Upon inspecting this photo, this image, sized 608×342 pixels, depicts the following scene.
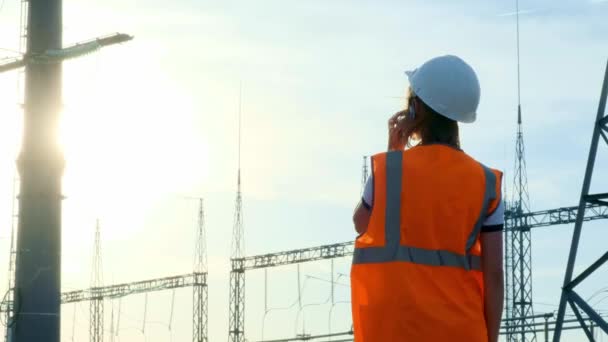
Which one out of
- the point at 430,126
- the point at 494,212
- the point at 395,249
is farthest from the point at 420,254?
the point at 430,126

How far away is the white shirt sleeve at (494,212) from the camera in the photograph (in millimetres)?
4848

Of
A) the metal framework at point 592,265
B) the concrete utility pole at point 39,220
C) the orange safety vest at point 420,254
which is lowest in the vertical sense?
the orange safety vest at point 420,254

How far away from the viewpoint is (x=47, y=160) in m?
36.4

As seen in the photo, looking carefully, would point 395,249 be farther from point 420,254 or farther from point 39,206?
point 39,206

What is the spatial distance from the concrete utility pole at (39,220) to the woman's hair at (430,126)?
1246 inches

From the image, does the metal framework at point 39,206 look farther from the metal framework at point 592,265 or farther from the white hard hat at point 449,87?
the white hard hat at point 449,87

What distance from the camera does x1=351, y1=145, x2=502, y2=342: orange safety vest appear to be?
4707mm

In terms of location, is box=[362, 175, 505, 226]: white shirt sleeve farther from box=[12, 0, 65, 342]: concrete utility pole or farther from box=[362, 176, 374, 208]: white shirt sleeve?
box=[12, 0, 65, 342]: concrete utility pole

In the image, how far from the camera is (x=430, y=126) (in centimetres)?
499

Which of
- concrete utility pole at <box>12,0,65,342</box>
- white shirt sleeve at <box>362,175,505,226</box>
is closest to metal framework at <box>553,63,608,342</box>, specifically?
white shirt sleeve at <box>362,175,505,226</box>

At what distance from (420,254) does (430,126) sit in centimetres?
53

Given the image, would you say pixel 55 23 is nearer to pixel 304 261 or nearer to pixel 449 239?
pixel 449 239

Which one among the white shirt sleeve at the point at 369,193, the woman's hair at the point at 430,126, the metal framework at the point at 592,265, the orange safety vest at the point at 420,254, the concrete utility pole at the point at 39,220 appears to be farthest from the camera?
the concrete utility pole at the point at 39,220

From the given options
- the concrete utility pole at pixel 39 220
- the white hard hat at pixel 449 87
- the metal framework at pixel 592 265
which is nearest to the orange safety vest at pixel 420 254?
the white hard hat at pixel 449 87
